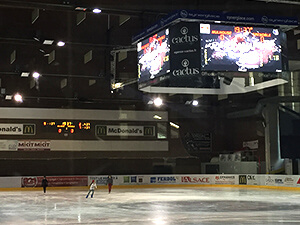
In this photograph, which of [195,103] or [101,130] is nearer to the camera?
[101,130]

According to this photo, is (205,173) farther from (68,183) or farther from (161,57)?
(161,57)

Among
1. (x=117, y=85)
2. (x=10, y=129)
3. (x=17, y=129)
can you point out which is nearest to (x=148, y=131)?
(x=17, y=129)

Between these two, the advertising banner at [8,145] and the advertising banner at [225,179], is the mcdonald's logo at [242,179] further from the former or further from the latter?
the advertising banner at [8,145]

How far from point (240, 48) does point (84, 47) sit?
11.2 metres

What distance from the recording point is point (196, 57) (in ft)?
55.6

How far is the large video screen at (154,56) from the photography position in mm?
17609

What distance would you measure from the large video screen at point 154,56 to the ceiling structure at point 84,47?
2220mm

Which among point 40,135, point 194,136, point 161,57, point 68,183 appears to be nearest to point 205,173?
point 194,136

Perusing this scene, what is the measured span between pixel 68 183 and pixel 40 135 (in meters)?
4.21

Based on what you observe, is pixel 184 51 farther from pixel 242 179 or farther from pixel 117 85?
pixel 242 179

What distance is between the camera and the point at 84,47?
2616cm

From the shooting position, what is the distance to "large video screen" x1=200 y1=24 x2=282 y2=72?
1705 cm

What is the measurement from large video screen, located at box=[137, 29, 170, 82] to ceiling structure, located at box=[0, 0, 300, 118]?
7.28 ft

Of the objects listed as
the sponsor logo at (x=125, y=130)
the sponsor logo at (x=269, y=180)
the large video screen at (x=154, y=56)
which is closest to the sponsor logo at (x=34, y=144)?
the sponsor logo at (x=125, y=130)
